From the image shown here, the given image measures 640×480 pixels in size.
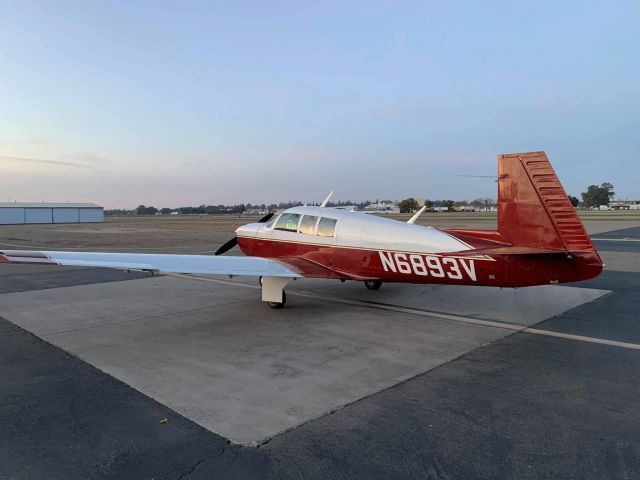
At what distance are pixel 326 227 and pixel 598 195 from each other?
607 ft

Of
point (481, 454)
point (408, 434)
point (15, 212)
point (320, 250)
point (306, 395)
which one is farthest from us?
point (15, 212)

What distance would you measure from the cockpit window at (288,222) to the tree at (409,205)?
8842 centimetres

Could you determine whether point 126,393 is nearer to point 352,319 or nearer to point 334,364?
point 334,364

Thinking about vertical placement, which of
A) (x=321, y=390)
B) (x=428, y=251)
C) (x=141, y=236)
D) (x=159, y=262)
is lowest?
(x=321, y=390)

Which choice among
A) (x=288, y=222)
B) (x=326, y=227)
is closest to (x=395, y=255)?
(x=326, y=227)

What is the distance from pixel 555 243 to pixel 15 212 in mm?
104801

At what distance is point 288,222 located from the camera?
10906mm

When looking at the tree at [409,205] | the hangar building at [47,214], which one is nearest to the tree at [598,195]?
the tree at [409,205]

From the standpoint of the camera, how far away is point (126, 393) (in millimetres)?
5102

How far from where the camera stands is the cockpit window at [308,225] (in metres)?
10.3

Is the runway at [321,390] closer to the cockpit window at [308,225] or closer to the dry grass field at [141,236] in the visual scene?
the cockpit window at [308,225]

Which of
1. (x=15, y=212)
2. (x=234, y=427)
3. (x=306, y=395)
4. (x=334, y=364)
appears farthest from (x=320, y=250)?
(x=15, y=212)

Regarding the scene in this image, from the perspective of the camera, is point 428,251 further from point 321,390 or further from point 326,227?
point 321,390

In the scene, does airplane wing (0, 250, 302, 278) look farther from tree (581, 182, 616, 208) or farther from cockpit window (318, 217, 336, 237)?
tree (581, 182, 616, 208)
